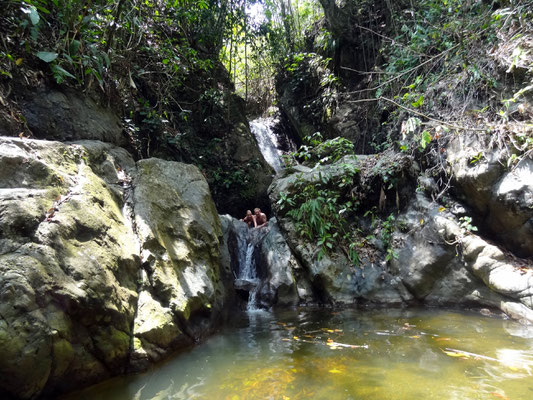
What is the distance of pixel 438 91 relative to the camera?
6.36 metres

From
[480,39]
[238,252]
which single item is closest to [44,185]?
[238,252]

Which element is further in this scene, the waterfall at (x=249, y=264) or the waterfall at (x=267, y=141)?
the waterfall at (x=267, y=141)

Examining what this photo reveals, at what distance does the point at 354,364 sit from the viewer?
10.4ft

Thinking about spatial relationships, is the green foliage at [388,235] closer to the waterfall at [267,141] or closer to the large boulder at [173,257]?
the large boulder at [173,257]

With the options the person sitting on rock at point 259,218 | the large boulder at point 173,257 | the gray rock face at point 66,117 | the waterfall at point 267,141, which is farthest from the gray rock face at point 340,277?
the waterfall at point 267,141

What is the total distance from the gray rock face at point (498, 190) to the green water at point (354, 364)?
140 centimetres

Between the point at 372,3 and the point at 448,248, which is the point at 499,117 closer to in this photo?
the point at 448,248

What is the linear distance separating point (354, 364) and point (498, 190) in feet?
12.4

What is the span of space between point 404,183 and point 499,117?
1960mm

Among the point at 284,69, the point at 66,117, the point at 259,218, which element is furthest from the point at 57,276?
the point at 284,69

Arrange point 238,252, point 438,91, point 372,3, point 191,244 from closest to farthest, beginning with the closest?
point 191,244 → point 438,91 → point 238,252 → point 372,3

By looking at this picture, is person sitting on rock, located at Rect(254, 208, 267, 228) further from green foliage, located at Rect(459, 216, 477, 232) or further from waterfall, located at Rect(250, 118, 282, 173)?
green foliage, located at Rect(459, 216, 477, 232)

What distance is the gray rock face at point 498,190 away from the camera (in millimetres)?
4734

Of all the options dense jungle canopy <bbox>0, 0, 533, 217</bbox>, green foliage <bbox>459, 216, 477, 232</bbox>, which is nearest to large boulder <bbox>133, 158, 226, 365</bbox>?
dense jungle canopy <bbox>0, 0, 533, 217</bbox>
